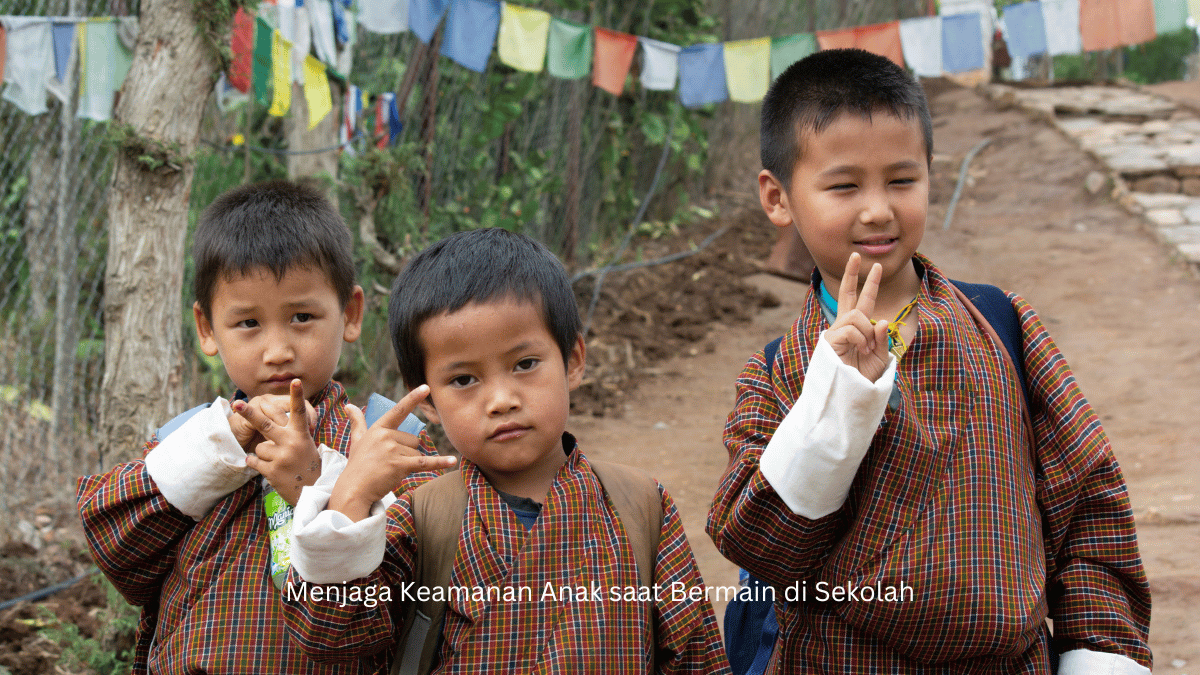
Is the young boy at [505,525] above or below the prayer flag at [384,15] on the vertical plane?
below

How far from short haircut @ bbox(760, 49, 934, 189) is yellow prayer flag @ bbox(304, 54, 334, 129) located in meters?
3.10

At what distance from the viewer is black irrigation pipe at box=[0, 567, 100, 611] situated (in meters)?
3.31

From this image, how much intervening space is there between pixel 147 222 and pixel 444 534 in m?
1.83

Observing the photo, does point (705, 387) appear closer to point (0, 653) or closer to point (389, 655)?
point (0, 653)

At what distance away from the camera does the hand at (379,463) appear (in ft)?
4.48

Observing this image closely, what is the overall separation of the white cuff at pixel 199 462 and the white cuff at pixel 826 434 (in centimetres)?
89

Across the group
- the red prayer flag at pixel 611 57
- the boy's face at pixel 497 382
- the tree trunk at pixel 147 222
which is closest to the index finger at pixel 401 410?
the boy's face at pixel 497 382

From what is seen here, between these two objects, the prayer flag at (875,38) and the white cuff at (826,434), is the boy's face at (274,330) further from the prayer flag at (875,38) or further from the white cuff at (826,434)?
the prayer flag at (875,38)

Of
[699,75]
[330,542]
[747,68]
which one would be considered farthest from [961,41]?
[330,542]

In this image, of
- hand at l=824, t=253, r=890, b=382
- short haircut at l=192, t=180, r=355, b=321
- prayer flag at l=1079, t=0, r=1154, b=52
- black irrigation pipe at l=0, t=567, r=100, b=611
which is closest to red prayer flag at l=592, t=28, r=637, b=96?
prayer flag at l=1079, t=0, r=1154, b=52

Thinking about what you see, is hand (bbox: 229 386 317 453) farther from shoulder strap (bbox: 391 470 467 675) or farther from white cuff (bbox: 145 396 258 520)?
shoulder strap (bbox: 391 470 467 675)

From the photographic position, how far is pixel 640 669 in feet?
4.78

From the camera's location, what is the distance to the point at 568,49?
6.08 meters

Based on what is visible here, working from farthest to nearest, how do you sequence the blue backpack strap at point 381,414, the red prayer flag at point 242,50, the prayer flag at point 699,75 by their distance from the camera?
1. the prayer flag at point 699,75
2. the red prayer flag at point 242,50
3. the blue backpack strap at point 381,414
